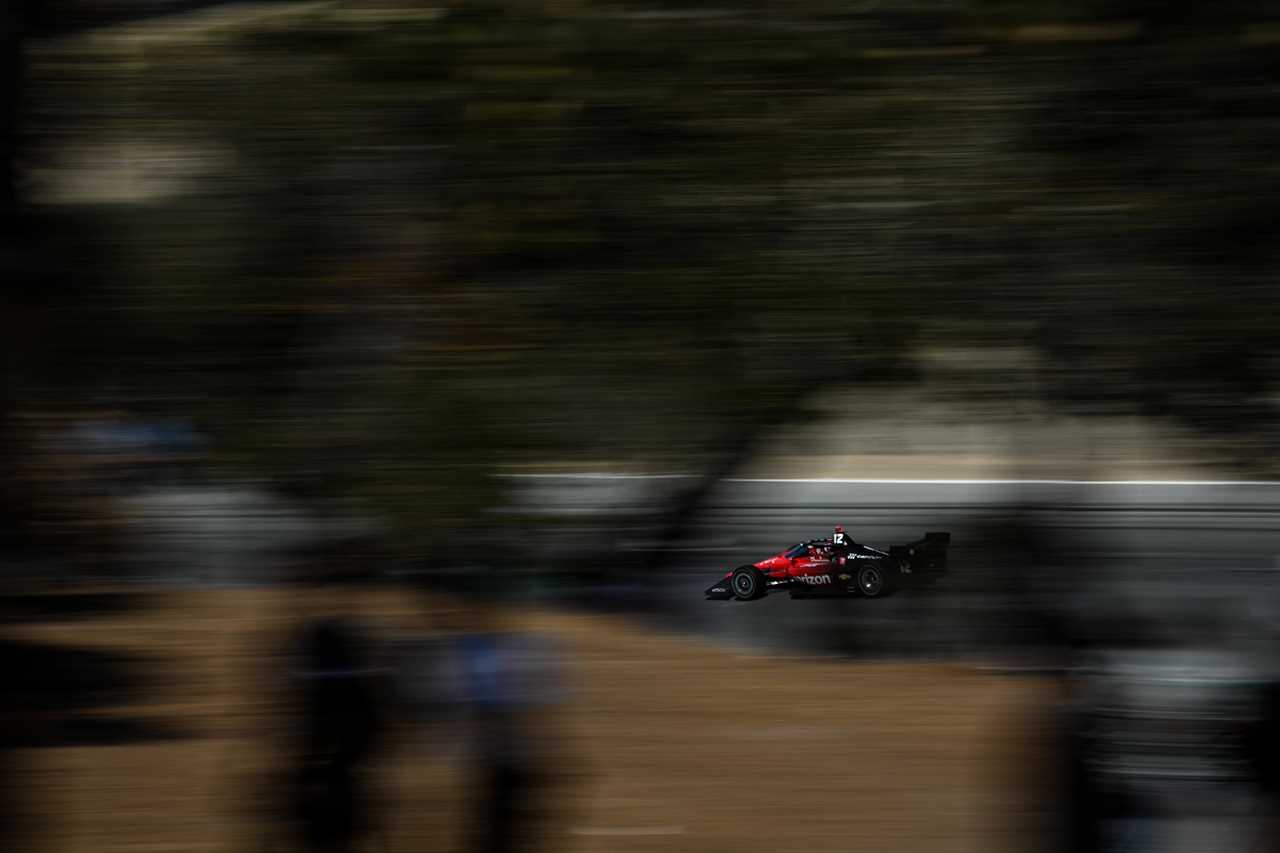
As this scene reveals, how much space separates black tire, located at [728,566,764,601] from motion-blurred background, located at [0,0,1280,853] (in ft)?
0.20

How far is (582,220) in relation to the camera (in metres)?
2.94

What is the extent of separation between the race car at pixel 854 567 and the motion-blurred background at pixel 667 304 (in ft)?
0.15

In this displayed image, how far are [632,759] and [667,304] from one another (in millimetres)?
5842

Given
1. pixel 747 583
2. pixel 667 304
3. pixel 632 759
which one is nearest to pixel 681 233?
pixel 667 304

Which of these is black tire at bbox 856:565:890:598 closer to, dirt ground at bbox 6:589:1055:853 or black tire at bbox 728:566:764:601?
black tire at bbox 728:566:764:601

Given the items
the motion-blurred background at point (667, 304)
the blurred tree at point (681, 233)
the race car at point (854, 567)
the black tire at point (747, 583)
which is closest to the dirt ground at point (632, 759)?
the black tire at point (747, 583)

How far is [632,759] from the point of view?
8391 millimetres

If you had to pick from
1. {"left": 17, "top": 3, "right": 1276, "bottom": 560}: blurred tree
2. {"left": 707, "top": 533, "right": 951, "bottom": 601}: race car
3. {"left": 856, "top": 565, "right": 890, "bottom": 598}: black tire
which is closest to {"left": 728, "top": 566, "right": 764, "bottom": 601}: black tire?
{"left": 707, "top": 533, "right": 951, "bottom": 601}: race car

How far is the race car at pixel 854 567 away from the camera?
10.4 feet

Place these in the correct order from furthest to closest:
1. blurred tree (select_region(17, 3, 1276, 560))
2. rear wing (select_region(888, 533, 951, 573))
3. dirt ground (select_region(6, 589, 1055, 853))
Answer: dirt ground (select_region(6, 589, 1055, 853)) → rear wing (select_region(888, 533, 951, 573)) → blurred tree (select_region(17, 3, 1276, 560))

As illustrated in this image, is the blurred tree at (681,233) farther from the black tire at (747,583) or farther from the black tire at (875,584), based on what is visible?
the black tire at (747,583)

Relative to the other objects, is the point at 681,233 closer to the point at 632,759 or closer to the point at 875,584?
the point at 875,584

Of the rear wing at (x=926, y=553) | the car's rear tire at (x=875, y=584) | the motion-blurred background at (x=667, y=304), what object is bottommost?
the car's rear tire at (x=875, y=584)

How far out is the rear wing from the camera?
124 inches
